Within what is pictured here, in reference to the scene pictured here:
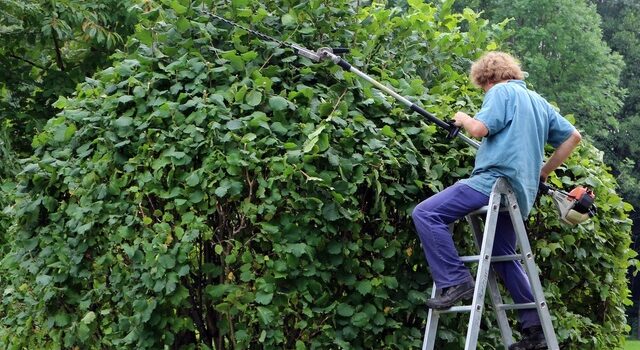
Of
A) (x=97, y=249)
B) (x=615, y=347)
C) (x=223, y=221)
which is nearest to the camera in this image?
(x=223, y=221)

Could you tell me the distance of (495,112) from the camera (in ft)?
17.0

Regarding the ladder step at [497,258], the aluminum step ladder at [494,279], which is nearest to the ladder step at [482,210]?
the aluminum step ladder at [494,279]

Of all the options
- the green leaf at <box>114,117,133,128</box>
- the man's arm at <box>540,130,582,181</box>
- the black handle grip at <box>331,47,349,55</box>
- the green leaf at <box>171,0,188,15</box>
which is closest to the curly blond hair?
the man's arm at <box>540,130,582,181</box>

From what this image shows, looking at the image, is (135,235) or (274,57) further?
(274,57)

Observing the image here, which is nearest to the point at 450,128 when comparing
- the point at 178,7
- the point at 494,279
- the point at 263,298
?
the point at 494,279

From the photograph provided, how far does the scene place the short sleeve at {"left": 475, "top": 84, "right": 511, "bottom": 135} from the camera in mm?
5180

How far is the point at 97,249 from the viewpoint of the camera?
18.1 ft

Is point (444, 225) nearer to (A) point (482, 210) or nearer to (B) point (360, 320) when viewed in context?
(A) point (482, 210)

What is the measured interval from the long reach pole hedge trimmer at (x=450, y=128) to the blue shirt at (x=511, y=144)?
22 centimetres

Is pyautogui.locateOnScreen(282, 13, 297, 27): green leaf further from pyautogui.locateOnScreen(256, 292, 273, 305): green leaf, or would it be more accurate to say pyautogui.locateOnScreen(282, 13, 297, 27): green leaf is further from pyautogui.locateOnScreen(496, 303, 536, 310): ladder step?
pyautogui.locateOnScreen(496, 303, 536, 310): ladder step

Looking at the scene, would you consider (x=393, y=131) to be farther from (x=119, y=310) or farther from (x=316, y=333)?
(x=119, y=310)

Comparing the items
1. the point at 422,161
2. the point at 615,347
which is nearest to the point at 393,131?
the point at 422,161

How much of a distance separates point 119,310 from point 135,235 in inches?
18.3

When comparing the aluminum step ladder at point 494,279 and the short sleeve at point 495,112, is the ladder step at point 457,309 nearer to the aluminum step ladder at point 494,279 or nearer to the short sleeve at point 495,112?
the aluminum step ladder at point 494,279
